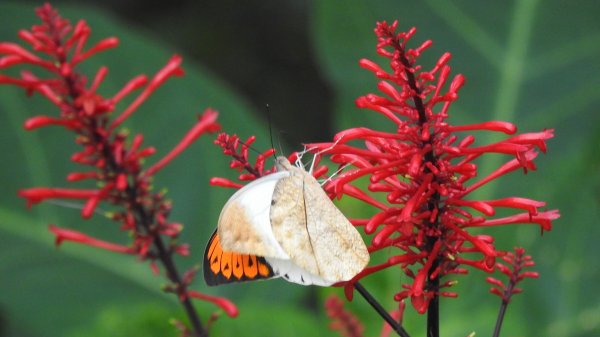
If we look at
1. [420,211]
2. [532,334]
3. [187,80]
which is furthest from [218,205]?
[420,211]

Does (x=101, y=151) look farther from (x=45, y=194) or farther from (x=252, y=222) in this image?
(x=252, y=222)

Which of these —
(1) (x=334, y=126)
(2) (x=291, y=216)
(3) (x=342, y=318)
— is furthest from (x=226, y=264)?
(1) (x=334, y=126)

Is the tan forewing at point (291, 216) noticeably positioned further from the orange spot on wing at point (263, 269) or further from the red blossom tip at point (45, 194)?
the red blossom tip at point (45, 194)

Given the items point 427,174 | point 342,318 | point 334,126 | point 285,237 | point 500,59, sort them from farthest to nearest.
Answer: point 334,126 < point 500,59 < point 342,318 < point 285,237 < point 427,174

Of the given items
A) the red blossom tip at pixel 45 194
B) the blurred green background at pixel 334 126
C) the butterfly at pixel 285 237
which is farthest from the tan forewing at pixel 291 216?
the blurred green background at pixel 334 126

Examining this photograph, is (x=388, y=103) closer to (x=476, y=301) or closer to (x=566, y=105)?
(x=476, y=301)

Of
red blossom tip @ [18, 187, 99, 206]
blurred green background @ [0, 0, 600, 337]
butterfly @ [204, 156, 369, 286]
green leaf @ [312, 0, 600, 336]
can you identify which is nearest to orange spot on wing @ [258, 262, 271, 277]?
butterfly @ [204, 156, 369, 286]

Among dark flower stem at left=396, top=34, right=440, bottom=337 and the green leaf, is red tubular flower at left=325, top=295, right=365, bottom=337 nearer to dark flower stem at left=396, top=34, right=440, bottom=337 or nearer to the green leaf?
dark flower stem at left=396, top=34, right=440, bottom=337

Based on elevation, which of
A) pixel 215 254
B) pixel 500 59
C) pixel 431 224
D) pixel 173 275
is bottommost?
pixel 173 275
